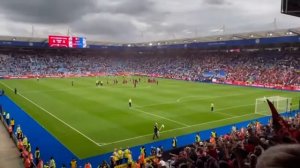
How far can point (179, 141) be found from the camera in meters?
22.4

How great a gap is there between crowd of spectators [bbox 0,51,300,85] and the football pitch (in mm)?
21558

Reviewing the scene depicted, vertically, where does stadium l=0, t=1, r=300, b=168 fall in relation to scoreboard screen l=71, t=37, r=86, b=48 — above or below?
below

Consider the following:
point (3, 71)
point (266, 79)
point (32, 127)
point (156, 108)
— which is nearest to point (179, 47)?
point (266, 79)

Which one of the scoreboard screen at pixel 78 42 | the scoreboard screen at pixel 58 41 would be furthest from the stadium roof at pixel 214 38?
the scoreboard screen at pixel 78 42

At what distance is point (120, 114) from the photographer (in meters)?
30.7

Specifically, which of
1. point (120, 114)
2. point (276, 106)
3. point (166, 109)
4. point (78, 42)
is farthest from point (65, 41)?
point (276, 106)

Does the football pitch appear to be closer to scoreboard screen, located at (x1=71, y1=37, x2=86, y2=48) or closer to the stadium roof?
the stadium roof

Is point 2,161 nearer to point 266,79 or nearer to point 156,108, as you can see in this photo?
point 156,108

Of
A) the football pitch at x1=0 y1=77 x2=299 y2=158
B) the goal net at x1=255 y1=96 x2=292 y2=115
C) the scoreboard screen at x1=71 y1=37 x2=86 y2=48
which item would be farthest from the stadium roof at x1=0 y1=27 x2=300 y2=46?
the goal net at x1=255 y1=96 x2=292 y2=115

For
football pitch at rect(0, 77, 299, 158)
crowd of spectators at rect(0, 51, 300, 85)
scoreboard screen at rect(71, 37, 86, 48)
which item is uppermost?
scoreboard screen at rect(71, 37, 86, 48)

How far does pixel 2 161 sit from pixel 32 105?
18.3 metres

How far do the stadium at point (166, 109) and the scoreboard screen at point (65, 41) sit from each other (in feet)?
0.89

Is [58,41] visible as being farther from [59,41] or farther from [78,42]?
[78,42]

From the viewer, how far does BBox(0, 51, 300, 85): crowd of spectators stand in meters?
63.5
